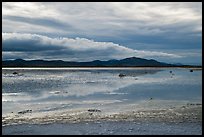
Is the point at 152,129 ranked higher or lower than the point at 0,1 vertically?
lower

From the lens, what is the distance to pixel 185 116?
60.3ft

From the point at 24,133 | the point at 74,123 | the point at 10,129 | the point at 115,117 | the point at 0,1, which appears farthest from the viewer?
the point at 115,117

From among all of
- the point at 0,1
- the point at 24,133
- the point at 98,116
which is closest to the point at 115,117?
the point at 98,116

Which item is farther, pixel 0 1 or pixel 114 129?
pixel 114 129

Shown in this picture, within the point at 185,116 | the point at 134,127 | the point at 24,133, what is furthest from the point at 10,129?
the point at 185,116

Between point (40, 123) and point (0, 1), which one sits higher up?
point (0, 1)

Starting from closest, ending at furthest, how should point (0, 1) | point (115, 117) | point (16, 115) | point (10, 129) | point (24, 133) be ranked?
point (0, 1) → point (24, 133) → point (10, 129) → point (115, 117) → point (16, 115)

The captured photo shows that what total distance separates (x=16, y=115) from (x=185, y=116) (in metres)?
10.4

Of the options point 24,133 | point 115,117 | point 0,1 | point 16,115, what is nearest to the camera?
point 0,1

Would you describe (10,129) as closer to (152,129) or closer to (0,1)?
(152,129)

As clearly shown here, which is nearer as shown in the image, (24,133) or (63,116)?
(24,133)

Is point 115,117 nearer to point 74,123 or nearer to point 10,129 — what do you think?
point 74,123

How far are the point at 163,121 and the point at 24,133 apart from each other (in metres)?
7.38

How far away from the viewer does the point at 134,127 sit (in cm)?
1533
